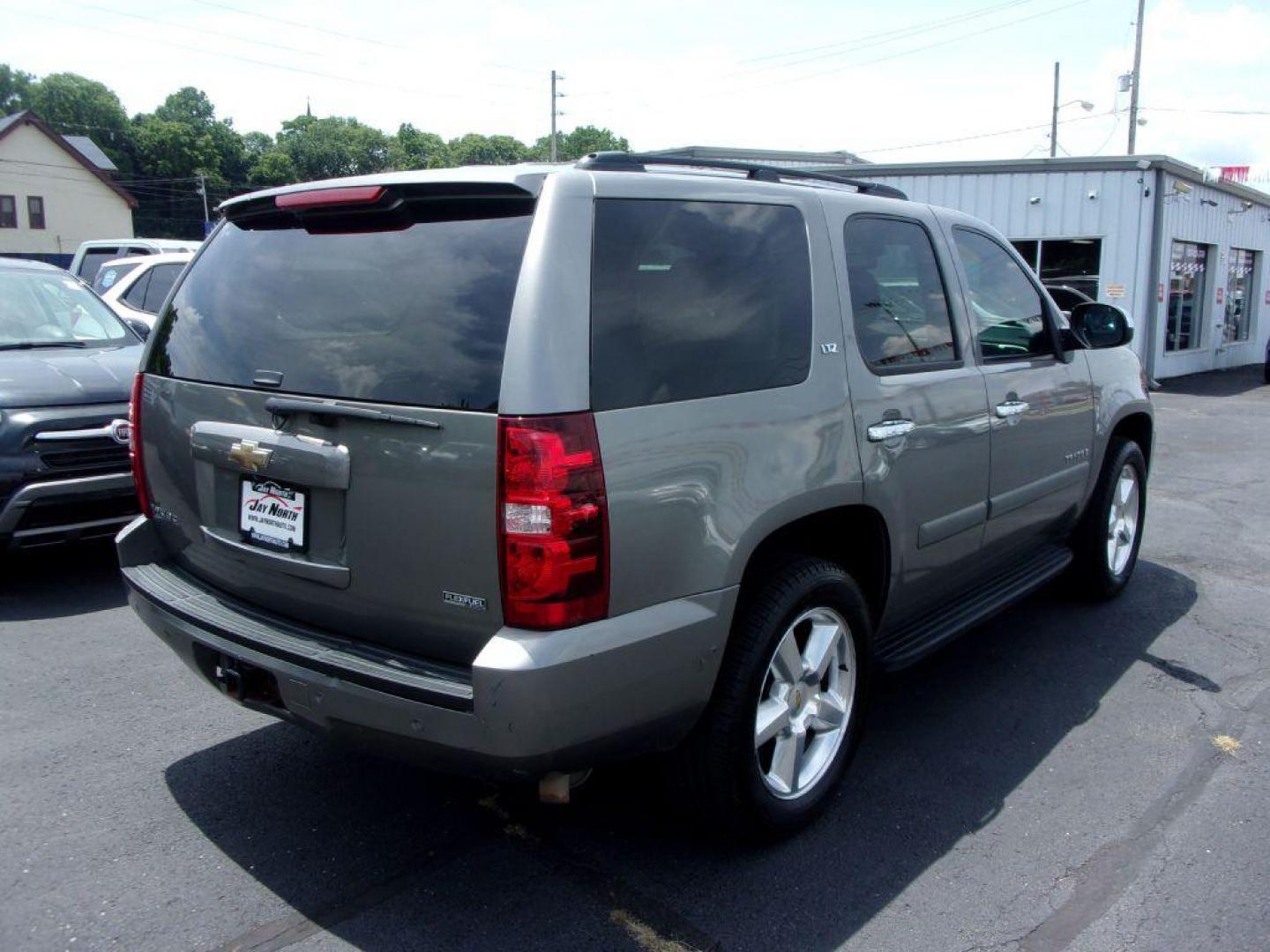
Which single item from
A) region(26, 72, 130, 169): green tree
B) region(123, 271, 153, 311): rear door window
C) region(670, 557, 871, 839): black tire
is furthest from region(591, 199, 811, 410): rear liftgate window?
region(26, 72, 130, 169): green tree

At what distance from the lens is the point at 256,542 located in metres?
2.97

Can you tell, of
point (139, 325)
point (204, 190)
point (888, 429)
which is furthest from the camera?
point (204, 190)

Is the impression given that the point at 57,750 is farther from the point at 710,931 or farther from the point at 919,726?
the point at 919,726

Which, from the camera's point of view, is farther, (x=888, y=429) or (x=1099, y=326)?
(x=1099, y=326)

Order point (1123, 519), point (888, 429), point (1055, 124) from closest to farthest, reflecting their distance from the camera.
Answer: point (888, 429), point (1123, 519), point (1055, 124)

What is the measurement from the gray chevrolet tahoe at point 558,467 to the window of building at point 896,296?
0.02m

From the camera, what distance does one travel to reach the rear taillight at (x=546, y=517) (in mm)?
2434

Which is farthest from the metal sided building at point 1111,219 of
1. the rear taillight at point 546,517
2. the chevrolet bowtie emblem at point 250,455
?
the rear taillight at point 546,517

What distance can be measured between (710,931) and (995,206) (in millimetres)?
18151

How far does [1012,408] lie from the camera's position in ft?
13.8

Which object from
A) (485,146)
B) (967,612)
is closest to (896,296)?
(967,612)

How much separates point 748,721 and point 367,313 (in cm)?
154

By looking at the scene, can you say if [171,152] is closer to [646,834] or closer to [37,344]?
[37,344]

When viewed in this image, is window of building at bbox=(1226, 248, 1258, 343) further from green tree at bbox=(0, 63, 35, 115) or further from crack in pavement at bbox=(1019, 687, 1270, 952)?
green tree at bbox=(0, 63, 35, 115)
